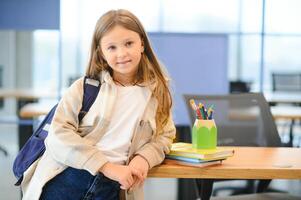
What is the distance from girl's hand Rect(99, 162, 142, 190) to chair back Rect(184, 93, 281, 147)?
38.2 inches

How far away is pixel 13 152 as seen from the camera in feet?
20.2

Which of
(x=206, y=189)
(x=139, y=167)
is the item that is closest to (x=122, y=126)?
(x=139, y=167)

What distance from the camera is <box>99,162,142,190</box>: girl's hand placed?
152 centimetres

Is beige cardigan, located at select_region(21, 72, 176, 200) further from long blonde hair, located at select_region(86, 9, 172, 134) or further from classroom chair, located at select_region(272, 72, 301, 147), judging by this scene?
classroom chair, located at select_region(272, 72, 301, 147)

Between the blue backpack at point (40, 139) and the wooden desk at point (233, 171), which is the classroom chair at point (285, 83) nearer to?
the wooden desk at point (233, 171)

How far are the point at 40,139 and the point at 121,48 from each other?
42 centimetres

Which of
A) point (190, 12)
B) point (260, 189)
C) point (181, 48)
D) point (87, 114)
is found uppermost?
point (190, 12)

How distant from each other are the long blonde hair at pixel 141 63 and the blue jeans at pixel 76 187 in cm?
27

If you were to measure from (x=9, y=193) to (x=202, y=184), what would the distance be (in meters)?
2.47

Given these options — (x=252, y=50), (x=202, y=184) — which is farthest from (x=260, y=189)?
(x=252, y=50)

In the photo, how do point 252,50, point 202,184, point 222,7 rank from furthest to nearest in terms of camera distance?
point 252,50 → point 222,7 → point 202,184

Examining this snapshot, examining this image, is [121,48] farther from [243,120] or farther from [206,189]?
[243,120]

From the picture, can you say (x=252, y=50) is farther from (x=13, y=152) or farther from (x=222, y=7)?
(x=13, y=152)

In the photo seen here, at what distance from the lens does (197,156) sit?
1660 mm
